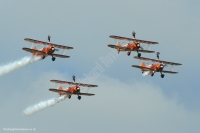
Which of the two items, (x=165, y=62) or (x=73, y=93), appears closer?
(x=73, y=93)

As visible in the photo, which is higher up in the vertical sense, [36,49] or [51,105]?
[36,49]

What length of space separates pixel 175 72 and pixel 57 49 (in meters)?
20.3

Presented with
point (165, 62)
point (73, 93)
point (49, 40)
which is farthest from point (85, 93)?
point (165, 62)

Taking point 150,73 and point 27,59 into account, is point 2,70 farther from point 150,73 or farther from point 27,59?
point 150,73

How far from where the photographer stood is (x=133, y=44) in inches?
4218

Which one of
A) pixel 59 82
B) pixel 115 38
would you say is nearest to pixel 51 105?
pixel 59 82

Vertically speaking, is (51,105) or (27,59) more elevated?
(27,59)

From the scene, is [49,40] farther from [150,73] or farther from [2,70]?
[150,73]

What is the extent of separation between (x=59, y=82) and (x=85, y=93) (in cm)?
447

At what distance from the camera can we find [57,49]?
10244cm

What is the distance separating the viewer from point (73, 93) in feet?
333

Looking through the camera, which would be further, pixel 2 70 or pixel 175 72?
pixel 175 72

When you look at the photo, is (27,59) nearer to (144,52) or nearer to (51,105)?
(51,105)

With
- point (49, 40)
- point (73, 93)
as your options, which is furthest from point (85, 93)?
point (49, 40)
